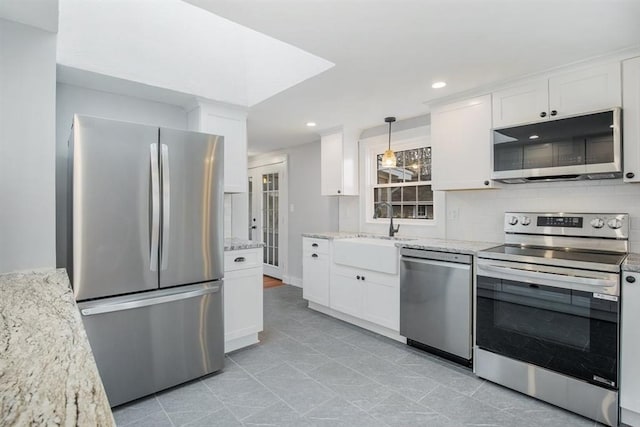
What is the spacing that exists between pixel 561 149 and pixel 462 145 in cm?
75

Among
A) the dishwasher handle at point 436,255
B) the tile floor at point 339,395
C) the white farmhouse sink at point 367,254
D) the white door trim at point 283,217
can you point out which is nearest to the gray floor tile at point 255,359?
the tile floor at point 339,395

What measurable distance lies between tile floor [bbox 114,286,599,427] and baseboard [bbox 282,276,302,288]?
2187mm

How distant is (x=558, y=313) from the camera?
2.18m

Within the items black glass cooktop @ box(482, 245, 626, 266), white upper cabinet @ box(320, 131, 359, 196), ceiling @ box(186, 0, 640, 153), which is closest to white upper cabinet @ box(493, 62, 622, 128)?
ceiling @ box(186, 0, 640, 153)

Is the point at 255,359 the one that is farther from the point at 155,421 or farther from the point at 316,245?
the point at 316,245

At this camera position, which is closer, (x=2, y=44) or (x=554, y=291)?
(x=2, y=44)

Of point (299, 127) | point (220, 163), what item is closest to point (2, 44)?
point (220, 163)

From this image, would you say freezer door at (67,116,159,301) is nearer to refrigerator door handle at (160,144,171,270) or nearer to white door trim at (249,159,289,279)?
refrigerator door handle at (160,144,171,270)

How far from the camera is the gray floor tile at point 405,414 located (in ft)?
6.66

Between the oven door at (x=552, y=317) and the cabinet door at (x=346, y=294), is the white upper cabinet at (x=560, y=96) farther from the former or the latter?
the cabinet door at (x=346, y=294)

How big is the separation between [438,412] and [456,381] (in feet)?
1.49

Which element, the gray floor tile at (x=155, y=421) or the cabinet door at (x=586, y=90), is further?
the cabinet door at (x=586, y=90)

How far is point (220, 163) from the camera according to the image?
8.64 feet

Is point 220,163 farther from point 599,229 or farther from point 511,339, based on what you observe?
point 599,229
